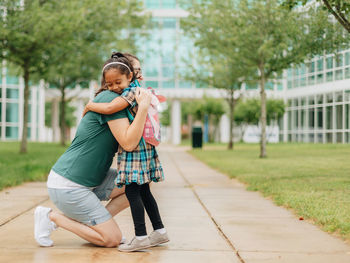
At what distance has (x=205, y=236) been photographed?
5.23 meters

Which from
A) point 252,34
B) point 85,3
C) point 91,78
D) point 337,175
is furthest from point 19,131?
point 337,175

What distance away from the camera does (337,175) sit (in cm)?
1148

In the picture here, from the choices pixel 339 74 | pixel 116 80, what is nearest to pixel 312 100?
pixel 339 74

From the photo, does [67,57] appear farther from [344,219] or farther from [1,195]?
[344,219]

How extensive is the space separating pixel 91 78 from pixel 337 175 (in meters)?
19.2

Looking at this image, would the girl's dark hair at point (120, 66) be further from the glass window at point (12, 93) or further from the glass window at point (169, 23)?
the glass window at point (169, 23)

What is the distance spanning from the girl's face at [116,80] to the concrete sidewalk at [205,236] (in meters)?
1.32

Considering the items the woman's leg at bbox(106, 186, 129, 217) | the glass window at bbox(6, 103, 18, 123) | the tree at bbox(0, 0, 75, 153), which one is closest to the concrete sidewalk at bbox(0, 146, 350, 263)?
the woman's leg at bbox(106, 186, 129, 217)

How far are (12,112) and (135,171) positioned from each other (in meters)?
40.5

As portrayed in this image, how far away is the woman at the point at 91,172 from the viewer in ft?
14.8

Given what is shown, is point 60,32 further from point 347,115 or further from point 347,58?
point 347,115

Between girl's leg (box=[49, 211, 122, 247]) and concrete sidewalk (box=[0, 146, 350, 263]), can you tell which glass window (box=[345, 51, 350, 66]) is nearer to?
concrete sidewalk (box=[0, 146, 350, 263])

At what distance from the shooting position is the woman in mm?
4520

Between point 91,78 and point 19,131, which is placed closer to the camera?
point 91,78
